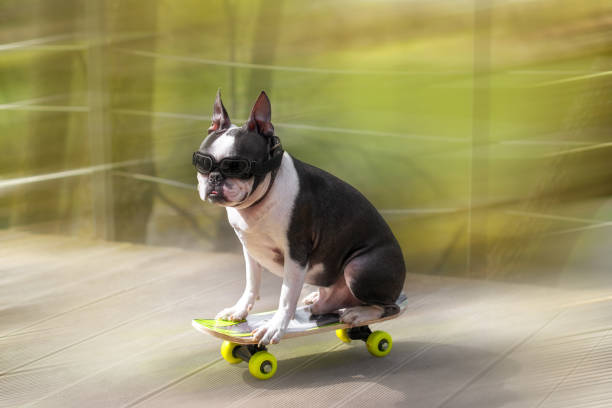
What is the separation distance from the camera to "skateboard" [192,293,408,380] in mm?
2178

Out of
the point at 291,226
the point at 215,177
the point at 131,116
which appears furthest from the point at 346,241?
the point at 131,116

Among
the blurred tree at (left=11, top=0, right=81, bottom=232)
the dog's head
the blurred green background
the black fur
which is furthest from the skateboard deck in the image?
the blurred tree at (left=11, top=0, right=81, bottom=232)

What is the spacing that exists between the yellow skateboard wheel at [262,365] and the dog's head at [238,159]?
1.55 ft

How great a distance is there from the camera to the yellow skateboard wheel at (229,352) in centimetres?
229

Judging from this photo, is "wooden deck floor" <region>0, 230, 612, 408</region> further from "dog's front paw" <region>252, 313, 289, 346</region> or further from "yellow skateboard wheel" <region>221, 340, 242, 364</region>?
"dog's front paw" <region>252, 313, 289, 346</region>

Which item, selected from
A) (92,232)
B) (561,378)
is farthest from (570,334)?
(92,232)

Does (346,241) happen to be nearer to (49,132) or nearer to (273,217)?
(273,217)

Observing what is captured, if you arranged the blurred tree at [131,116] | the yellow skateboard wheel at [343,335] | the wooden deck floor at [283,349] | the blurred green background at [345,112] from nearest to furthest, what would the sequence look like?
the wooden deck floor at [283,349], the yellow skateboard wheel at [343,335], the blurred green background at [345,112], the blurred tree at [131,116]

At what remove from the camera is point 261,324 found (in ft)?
7.27

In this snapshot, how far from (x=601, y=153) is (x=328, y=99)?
126 centimetres

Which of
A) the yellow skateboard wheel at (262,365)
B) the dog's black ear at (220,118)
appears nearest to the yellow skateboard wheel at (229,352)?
the yellow skateboard wheel at (262,365)

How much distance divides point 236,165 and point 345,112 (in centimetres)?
164

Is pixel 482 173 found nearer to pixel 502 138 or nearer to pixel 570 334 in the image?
pixel 502 138

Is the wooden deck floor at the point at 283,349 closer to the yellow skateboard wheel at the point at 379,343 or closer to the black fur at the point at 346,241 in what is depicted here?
the yellow skateboard wheel at the point at 379,343
